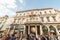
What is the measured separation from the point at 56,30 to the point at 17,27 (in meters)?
1.48

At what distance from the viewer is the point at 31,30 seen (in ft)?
13.7

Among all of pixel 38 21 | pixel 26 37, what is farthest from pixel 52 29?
pixel 26 37

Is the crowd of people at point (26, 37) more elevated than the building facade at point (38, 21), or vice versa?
the building facade at point (38, 21)

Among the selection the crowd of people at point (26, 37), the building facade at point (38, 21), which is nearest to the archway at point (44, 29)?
the building facade at point (38, 21)

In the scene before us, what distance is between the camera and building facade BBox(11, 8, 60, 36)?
4.08m

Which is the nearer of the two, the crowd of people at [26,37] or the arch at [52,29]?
the crowd of people at [26,37]

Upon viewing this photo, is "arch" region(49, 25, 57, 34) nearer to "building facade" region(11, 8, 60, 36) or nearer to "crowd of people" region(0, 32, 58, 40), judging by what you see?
"building facade" region(11, 8, 60, 36)

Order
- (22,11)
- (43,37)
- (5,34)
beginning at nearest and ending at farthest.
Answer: (43,37)
(5,34)
(22,11)

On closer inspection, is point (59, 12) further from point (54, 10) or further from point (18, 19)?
point (18, 19)

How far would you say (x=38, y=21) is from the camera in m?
4.39

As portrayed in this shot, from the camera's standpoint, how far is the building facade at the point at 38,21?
13.4 feet

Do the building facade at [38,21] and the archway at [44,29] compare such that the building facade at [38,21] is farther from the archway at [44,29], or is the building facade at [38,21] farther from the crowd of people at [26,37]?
the crowd of people at [26,37]

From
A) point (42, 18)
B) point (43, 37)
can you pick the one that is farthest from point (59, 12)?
point (43, 37)

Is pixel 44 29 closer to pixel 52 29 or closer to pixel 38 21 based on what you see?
pixel 52 29
